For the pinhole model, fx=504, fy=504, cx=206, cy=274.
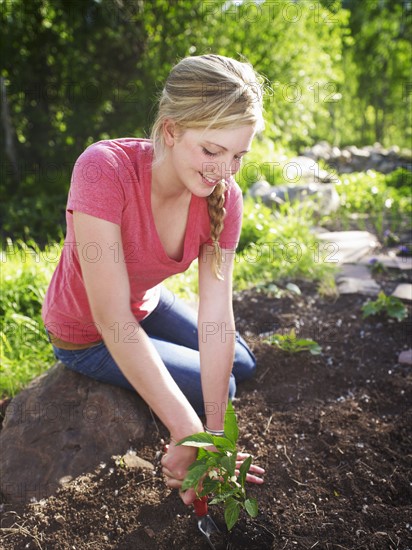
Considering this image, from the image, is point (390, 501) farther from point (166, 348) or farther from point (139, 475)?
point (166, 348)

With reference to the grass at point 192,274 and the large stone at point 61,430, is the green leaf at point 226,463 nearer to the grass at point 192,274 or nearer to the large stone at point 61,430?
the large stone at point 61,430

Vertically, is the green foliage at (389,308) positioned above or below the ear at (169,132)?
below

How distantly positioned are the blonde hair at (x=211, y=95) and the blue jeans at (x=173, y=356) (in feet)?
3.22

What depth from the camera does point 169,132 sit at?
1672 millimetres

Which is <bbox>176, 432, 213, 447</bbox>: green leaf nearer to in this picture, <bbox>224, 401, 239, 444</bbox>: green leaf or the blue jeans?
<bbox>224, 401, 239, 444</bbox>: green leaf

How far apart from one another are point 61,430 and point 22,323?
1.11m

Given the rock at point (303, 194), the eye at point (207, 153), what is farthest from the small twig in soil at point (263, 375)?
the rock at point (303, 194)

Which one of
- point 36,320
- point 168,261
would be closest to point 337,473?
point 168,261

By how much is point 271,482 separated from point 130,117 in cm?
677

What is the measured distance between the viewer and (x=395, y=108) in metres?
18.9

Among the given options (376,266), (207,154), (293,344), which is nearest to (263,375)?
(293,344)

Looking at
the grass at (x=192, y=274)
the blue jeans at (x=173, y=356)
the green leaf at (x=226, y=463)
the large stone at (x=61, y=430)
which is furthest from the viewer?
the grass at (x=192, y=274)

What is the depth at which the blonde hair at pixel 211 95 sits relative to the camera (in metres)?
1.54

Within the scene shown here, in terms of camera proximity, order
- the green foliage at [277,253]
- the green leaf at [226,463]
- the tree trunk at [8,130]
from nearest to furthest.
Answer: the green leaf at [226,463] < the green foliage at [277,253] < the tree trunk at [8,130]
